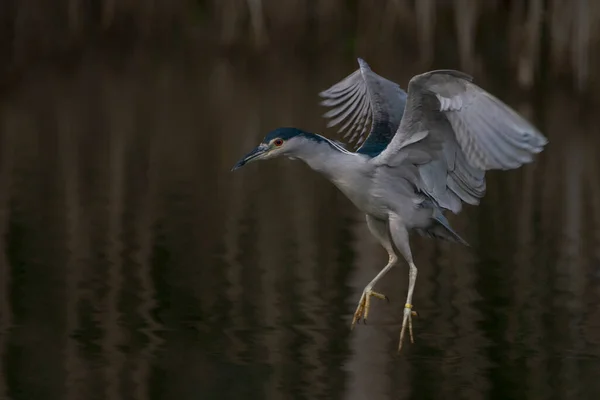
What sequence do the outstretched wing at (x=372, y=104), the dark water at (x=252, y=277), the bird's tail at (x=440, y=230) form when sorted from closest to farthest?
the dark water at (x=252, y=277), the bird's tail at (x=440, y=230), the outstretched wing at (x=372, y=104)

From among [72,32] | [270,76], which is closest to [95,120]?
[270,76]

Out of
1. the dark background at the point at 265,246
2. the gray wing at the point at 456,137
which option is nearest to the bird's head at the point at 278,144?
the gray wing at the point at 456,137

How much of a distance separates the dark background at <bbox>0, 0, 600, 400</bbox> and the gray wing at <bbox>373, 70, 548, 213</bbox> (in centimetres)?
85

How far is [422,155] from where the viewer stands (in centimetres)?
671

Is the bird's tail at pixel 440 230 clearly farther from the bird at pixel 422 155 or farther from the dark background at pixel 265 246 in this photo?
the dark background at pixel 265 246

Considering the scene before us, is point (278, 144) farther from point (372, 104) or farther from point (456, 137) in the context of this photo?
point (372, 104)

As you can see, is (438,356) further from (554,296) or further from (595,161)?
(595,161)

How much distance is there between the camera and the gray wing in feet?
20.5

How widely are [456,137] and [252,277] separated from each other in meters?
2.45

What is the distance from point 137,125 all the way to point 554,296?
7.59m

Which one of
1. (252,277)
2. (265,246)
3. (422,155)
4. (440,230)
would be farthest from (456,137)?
(265,246)

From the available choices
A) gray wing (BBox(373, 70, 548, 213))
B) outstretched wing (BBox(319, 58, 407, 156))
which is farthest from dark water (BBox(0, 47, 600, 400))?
outstretched wing (BBox(319, 58, 407, 156))

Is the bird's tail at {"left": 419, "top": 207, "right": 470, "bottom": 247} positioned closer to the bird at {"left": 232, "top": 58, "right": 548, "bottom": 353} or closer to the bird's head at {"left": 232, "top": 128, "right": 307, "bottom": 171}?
the bird at {"left": 232, "top": 58, "right": 548, "bottom": 353}

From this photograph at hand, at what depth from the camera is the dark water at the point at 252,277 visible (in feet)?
22.0
